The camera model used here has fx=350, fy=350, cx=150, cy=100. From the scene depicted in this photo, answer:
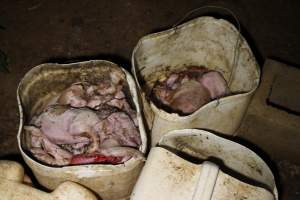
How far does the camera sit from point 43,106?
8.18ft

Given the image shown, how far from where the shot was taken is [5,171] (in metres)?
1.86

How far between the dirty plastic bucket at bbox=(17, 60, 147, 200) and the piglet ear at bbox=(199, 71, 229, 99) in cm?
69

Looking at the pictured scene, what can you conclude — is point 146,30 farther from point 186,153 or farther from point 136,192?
point 136,192

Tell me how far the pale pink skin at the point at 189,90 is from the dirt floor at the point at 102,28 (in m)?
0.86

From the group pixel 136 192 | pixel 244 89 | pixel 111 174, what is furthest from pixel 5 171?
pixel 244 89

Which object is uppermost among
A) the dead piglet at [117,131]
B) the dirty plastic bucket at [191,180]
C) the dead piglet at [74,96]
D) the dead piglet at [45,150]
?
the dirty plastic bucket at [191,180]

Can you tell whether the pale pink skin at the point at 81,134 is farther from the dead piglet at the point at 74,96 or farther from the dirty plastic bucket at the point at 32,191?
the dirty plastic bucket at the point at 32,191

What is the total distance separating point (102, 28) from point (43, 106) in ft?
5.46

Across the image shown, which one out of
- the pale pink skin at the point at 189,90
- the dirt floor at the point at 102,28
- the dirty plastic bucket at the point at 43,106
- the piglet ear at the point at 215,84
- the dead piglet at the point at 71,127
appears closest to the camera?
the dirty plastic bucket at the point at 43,106

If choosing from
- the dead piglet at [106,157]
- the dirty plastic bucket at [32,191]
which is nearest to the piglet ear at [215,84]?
the dead piglet at [106,157]

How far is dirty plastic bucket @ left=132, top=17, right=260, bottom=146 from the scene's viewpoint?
2311 mm

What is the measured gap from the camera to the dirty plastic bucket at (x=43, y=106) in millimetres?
1913

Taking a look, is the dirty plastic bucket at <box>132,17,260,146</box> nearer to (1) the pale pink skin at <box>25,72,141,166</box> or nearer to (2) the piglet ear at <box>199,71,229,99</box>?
(2) the piglet ear at <box>199,71,229,99</box>

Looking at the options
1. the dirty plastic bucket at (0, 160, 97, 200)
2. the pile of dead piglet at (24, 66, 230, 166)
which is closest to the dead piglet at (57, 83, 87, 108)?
the pile of dead piglet at (24, 66, 230, 166)
